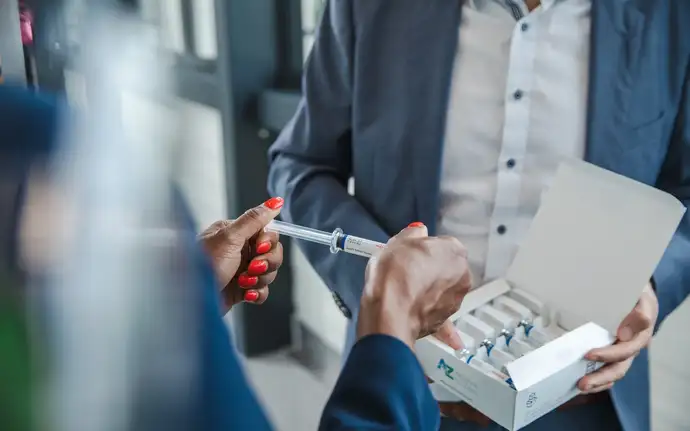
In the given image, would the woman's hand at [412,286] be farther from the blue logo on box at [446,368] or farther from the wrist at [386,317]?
the blue logo on box at [446,368]

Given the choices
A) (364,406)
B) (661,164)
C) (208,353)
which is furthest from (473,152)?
(208,353)

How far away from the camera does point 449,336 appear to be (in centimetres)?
72

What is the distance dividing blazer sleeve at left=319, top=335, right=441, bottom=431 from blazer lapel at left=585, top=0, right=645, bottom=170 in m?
0.46

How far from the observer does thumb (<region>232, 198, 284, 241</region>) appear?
71cm

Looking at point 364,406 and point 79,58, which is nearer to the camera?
point 364,406

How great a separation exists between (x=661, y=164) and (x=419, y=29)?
36 cm

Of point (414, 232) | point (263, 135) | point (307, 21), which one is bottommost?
point (263, 135)

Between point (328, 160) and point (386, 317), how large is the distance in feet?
1.64

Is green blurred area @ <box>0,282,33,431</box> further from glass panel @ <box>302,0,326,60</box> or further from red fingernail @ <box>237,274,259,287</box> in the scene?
glass panel @ <box>302,0,326,60</box>

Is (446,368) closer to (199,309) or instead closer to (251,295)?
(251,295)

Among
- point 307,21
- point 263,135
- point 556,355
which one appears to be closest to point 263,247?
point 556,355

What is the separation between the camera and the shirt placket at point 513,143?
83cm

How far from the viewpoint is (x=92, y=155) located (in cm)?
33

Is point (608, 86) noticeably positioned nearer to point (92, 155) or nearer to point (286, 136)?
point (286, 136)
